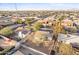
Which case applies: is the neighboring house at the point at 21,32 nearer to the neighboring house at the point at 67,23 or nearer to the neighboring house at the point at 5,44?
the neighboring house at the point at 5,44

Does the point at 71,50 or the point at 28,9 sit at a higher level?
the point at 28,9

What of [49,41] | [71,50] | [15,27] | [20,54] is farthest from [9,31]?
[71,50]

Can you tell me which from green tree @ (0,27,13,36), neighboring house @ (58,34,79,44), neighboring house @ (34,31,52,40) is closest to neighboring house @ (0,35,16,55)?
green tree @ (0,27,13,36)

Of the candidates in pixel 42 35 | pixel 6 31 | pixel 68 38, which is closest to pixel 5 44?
pixel 6 31

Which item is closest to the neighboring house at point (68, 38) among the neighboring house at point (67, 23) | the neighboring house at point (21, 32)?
the neighboring house at point (67, 23)

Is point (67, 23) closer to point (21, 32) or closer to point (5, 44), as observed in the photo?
point (21, 32)

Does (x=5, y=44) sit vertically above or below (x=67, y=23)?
below

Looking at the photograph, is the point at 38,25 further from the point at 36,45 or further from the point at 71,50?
the point at 71,50

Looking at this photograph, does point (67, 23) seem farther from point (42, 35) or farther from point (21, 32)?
point (21, 32)

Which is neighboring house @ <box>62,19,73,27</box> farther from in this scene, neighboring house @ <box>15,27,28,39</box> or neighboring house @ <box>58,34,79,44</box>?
neighboring house @ <box>15,27,28,39</box>
